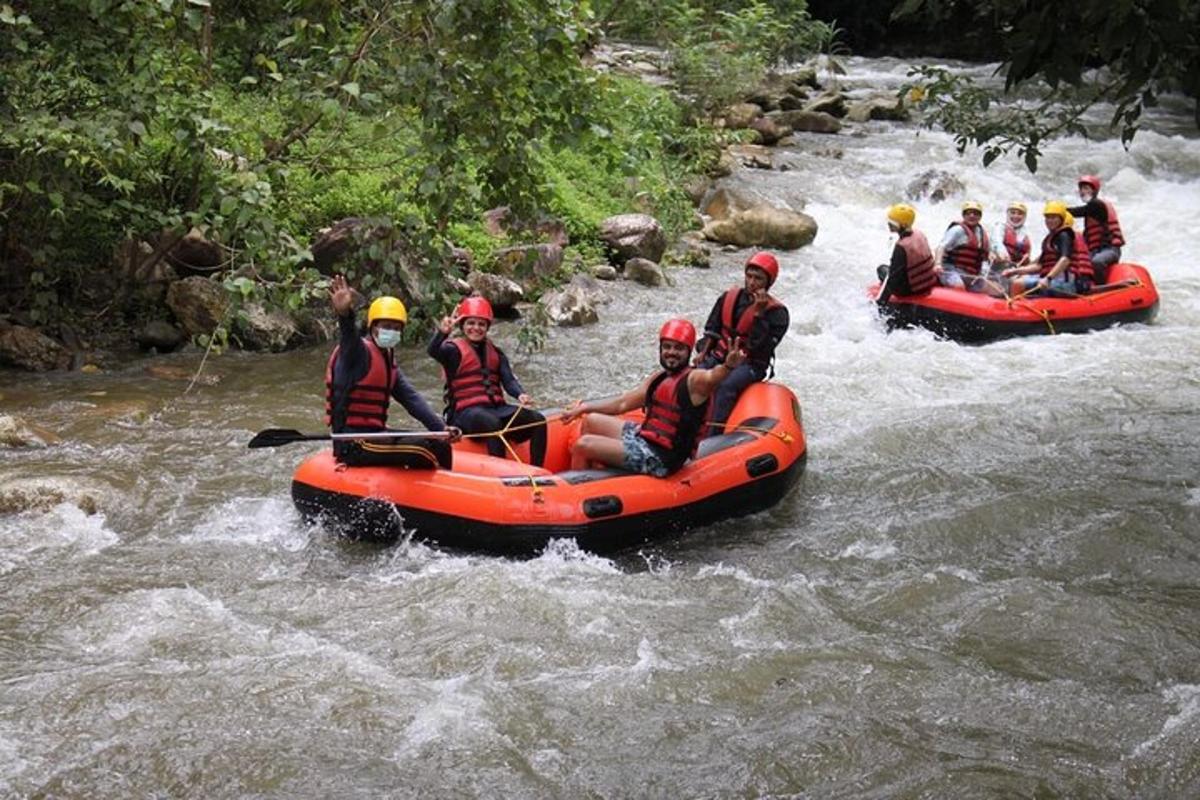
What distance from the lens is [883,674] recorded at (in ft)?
16.0

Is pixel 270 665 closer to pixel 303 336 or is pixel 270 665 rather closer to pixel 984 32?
pixel 984 32

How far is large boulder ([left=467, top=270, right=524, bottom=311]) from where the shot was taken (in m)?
10.5

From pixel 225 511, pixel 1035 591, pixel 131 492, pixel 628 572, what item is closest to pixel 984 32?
pixel 1035 591

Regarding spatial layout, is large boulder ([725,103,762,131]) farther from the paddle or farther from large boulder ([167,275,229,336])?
the paddle

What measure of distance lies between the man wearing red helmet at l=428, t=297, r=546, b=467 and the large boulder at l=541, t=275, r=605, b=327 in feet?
12.5

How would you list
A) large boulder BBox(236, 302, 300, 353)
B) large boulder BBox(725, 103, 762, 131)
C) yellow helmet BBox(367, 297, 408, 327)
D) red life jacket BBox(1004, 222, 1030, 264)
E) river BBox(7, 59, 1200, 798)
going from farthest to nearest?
1. large boulder BBox(725, 103, 762, 131)
2. red life jacket BBox(1004, 222, 1030, 264)
3. large boulder BBox(236, 302, 300, 353)
4. yellow helmet BBox(367, 297, 408, 327)
5. river BBox(7, 59, 1200, 798)

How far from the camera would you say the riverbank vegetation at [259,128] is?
7.15 metres

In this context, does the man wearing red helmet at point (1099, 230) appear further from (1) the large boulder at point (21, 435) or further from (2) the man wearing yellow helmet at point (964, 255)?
(1) the large boulder at point (21, 435)

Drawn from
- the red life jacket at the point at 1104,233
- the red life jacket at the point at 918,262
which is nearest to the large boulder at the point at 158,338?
the red life jacket at the point at 918,262

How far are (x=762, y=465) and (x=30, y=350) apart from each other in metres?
5.47

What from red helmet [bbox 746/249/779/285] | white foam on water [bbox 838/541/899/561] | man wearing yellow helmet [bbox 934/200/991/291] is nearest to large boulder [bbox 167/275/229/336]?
red helmet [bbox 746/249/779/285]

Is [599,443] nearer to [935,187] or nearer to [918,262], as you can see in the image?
[918,262]

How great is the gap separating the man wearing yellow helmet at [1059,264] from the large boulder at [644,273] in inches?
128

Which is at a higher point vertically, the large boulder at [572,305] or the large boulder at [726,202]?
the large boulder at [726,202]
